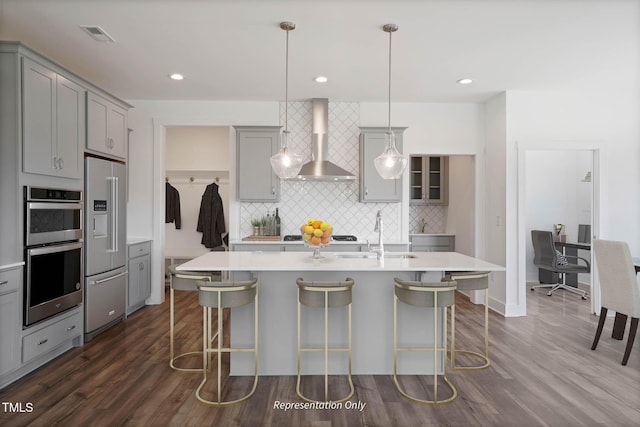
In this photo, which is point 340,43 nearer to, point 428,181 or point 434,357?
point 434,357

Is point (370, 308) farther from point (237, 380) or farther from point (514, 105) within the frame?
point (514, 105)

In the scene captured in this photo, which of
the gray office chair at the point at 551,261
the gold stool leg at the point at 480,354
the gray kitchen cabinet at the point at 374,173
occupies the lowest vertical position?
the gold stool leg at the point at 480,354

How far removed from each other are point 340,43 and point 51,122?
2.54m

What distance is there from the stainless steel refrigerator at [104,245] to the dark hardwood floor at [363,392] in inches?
11.4

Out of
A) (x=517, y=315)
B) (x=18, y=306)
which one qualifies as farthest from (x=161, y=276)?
(x=517, y=315)

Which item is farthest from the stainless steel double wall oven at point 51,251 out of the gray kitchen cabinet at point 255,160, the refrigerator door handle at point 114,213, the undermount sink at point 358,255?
the undermount sink at point 358,255

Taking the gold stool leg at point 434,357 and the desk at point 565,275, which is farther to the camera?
the desk at point 565,275

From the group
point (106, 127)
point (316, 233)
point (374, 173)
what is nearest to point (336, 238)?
point (374, 173)

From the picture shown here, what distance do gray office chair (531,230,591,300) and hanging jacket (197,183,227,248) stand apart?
16.9 feet

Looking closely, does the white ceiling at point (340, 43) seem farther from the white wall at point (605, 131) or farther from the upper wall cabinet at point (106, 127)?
the upper wall cabinet at point (106, 127)

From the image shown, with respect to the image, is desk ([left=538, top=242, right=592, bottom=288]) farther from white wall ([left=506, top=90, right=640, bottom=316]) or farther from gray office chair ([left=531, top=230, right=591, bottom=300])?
white wall ([left=506, top=90, right=640, bottom=316])

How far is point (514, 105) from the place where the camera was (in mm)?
4762

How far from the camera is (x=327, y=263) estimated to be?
294 centimetres

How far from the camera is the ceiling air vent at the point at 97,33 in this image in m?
3.07
